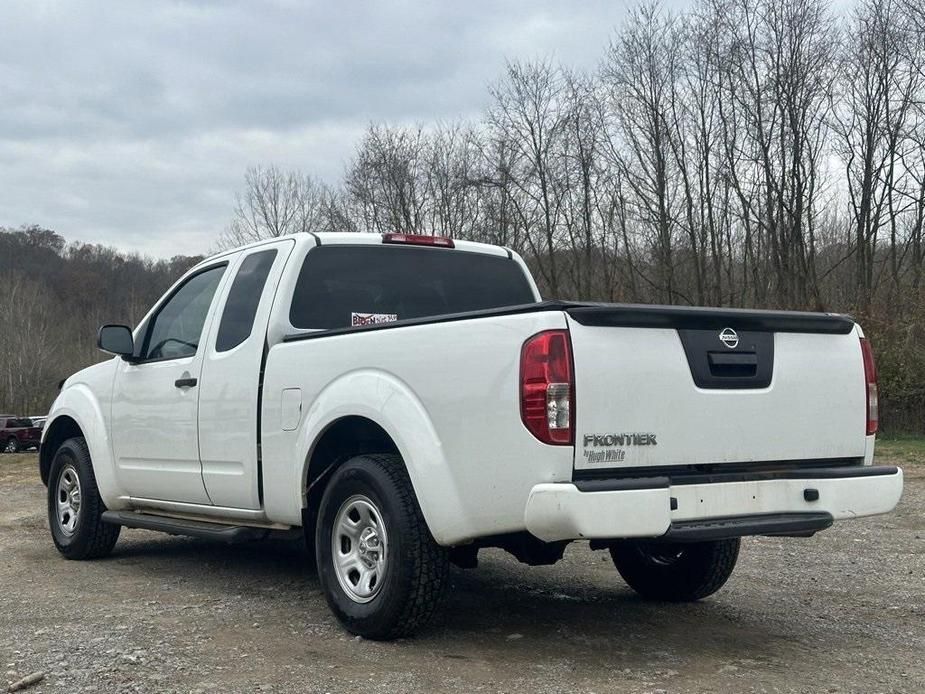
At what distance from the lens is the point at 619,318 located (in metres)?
4.15

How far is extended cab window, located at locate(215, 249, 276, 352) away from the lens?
5.93m

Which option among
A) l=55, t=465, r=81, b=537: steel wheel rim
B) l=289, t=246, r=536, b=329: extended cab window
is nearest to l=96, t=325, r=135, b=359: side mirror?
l=55, t=465, r=81, b=537: steel wheel rim

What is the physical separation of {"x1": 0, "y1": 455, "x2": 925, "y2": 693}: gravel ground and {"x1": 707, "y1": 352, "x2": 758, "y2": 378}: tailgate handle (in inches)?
48.8

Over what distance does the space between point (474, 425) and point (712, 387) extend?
1017 mm

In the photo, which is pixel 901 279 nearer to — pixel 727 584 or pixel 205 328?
pixel 727 584

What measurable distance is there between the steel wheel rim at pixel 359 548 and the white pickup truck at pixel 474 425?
0.03 ft

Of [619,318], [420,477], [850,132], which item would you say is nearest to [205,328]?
[420,477]

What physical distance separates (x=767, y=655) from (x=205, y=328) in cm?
363

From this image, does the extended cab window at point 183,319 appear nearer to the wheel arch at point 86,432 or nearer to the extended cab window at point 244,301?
the extended cab window at point 244,301

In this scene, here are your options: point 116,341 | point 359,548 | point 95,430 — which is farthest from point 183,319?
point 359,548

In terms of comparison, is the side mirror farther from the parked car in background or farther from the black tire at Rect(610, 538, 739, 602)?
the parked car in background

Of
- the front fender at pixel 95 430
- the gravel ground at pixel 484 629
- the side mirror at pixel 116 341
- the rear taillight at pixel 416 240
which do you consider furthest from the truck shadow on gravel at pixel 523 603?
the rear taillight at pixel 416 240

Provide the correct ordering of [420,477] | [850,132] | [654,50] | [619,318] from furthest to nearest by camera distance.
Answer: [654,50] → [850,132] → [420,477] → [619,318]

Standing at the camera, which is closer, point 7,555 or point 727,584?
point 727,584
